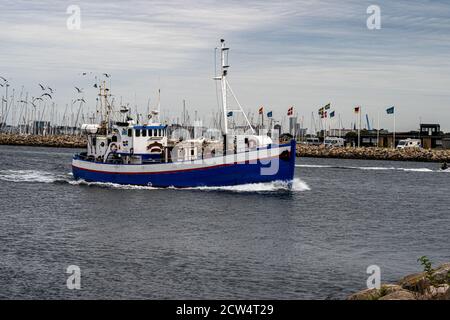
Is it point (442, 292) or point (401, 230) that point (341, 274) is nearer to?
point (442, 292)

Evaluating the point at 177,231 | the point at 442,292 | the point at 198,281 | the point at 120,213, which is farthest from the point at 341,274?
the point at 120,213

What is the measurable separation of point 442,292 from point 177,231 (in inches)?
1007

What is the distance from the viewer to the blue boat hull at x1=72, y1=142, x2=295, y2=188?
67188 mm

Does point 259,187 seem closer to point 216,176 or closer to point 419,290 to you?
point 216,176

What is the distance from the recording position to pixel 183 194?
67.0 metres

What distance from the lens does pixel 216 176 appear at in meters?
68.0

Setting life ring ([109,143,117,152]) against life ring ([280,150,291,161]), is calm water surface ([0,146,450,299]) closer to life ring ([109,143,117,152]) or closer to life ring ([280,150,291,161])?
life ring ([280,150,291,161])

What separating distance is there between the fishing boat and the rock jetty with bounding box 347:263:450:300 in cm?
4020

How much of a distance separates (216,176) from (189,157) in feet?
11.6

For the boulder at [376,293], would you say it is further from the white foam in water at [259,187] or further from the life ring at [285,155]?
the white foam in water at [259,187]

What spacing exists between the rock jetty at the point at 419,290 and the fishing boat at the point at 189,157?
4020 cm

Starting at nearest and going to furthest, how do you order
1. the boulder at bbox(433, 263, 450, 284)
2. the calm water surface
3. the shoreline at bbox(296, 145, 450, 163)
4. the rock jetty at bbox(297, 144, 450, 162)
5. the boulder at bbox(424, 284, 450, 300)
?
the boulder at bbox(424, 284, 450, 300), the boulder at bbox(433, 263, 450, 284), the calm water surface, the shoreline at bbox(296, 145, 450, 163), the rock jetty at bbox(297, 144, 450, 162)

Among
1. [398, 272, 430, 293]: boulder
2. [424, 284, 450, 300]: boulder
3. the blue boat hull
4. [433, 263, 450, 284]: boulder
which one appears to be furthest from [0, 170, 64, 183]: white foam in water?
[424, 284, 450, 300]: boulder

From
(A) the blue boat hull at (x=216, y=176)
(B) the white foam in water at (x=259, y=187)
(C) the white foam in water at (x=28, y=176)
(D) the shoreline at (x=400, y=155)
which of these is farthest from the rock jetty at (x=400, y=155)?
(A) the blue boat hull at (x=216, y=176)
